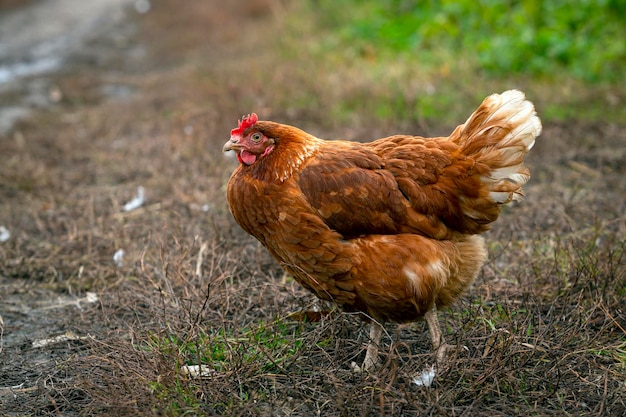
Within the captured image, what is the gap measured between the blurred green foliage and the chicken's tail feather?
5.60m

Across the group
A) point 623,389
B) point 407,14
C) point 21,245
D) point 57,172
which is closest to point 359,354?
point 623,389

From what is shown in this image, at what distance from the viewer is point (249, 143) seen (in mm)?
3701

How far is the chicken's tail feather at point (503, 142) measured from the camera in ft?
11.6

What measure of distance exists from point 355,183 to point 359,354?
3.11 ft

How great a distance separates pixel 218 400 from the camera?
319 cm

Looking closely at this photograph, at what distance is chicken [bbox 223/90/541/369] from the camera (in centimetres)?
348

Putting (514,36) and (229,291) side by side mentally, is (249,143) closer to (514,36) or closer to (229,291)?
(229,291)

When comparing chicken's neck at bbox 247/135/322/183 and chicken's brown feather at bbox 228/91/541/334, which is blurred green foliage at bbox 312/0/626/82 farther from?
chicken's neck at bbox 247/135/322/183

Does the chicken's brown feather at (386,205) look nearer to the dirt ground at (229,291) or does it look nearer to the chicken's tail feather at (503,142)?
the chicken's tail feather at (503,142)

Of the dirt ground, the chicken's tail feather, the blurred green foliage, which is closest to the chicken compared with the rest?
the chicken's tail feather

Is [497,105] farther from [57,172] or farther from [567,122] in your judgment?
[57,172]

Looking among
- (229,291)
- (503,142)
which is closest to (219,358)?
(229,291)

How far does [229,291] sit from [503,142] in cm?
170

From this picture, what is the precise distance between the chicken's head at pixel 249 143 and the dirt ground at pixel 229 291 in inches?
30.9
